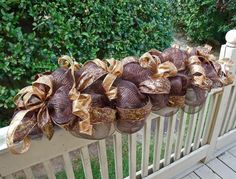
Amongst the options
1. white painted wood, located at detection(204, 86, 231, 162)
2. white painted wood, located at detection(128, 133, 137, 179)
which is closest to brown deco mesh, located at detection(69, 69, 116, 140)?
white painted wood, located at detection(128, 133, 137, 179)

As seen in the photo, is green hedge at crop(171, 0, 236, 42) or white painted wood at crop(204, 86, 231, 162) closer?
white painted wood at crop(204, 86, 231, 162)

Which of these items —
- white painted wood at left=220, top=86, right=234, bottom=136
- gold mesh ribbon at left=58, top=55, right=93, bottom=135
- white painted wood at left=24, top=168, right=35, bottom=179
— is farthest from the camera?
white painted wood at left=220, top=86, right=234, bottom=136

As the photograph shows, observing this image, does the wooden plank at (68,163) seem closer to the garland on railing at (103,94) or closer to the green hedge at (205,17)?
the garland on railing at (103,94)

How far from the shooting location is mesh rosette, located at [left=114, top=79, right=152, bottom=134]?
89 centimetres

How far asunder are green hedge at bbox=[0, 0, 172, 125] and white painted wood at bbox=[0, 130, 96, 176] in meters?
0.86

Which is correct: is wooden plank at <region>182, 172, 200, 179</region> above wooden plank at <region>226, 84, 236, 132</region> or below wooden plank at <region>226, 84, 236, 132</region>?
below

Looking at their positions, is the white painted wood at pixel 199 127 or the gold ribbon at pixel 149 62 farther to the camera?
the white painted wood at pixel 199 127

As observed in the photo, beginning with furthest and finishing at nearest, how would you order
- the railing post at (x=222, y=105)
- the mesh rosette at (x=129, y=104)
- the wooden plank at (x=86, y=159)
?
the railing post at (x=222, y=105), the wooden plank at (x=86, y=159), the mesh rosette at (x=129, y=104)

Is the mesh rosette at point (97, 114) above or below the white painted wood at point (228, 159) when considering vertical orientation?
above

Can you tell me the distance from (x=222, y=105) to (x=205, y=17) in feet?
9.68

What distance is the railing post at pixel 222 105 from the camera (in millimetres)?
1405

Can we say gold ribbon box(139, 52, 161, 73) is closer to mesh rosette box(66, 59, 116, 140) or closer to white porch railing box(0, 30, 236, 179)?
mesh rosette box(66, 59, 116, 140)

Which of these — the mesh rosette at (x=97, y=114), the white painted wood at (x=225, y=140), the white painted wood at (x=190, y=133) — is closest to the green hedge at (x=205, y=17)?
the white painted wood at (x=225, y=140)

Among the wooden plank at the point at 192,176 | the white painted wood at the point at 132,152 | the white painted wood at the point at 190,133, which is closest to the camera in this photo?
the white painted wood at the point at 132,152
